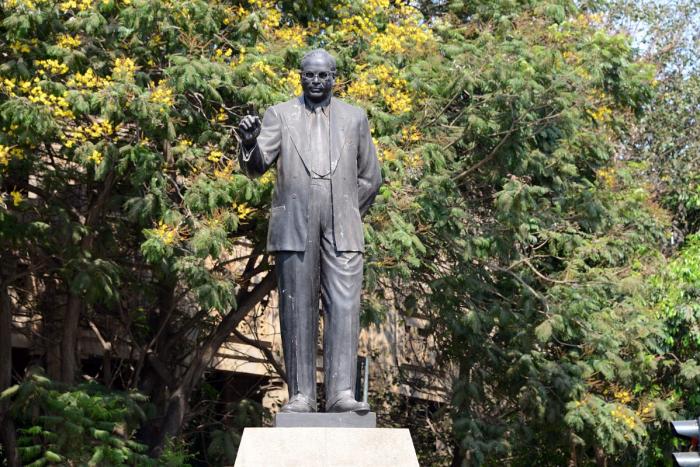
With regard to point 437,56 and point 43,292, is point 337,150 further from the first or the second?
point 43,292

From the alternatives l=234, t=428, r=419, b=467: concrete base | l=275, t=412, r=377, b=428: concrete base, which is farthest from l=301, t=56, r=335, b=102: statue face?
l=234, t=428, r=419, b=467: concrete base

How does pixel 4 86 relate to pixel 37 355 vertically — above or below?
above

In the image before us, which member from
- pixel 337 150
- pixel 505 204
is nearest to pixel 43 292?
pixel 505 204

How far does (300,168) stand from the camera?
8797 mm

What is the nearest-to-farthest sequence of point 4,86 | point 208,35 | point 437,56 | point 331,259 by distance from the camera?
point 331,259, point 4,86, point 208,35, point 437,56

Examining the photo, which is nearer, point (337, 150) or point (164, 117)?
point (337, 150)

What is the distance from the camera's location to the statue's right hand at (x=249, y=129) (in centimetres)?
850

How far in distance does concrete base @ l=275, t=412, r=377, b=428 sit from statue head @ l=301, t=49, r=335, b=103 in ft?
6.45

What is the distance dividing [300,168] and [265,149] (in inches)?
9.5

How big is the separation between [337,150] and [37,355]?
38.2ft

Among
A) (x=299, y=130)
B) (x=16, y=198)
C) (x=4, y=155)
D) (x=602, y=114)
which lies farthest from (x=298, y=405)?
(x=602, y=114)

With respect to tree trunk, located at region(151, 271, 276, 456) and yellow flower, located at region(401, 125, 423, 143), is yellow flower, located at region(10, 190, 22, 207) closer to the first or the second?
tree trunk, located at region(151, 271, 276, 456)

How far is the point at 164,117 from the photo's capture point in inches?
573

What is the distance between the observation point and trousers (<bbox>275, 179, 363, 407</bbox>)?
8.70 m
